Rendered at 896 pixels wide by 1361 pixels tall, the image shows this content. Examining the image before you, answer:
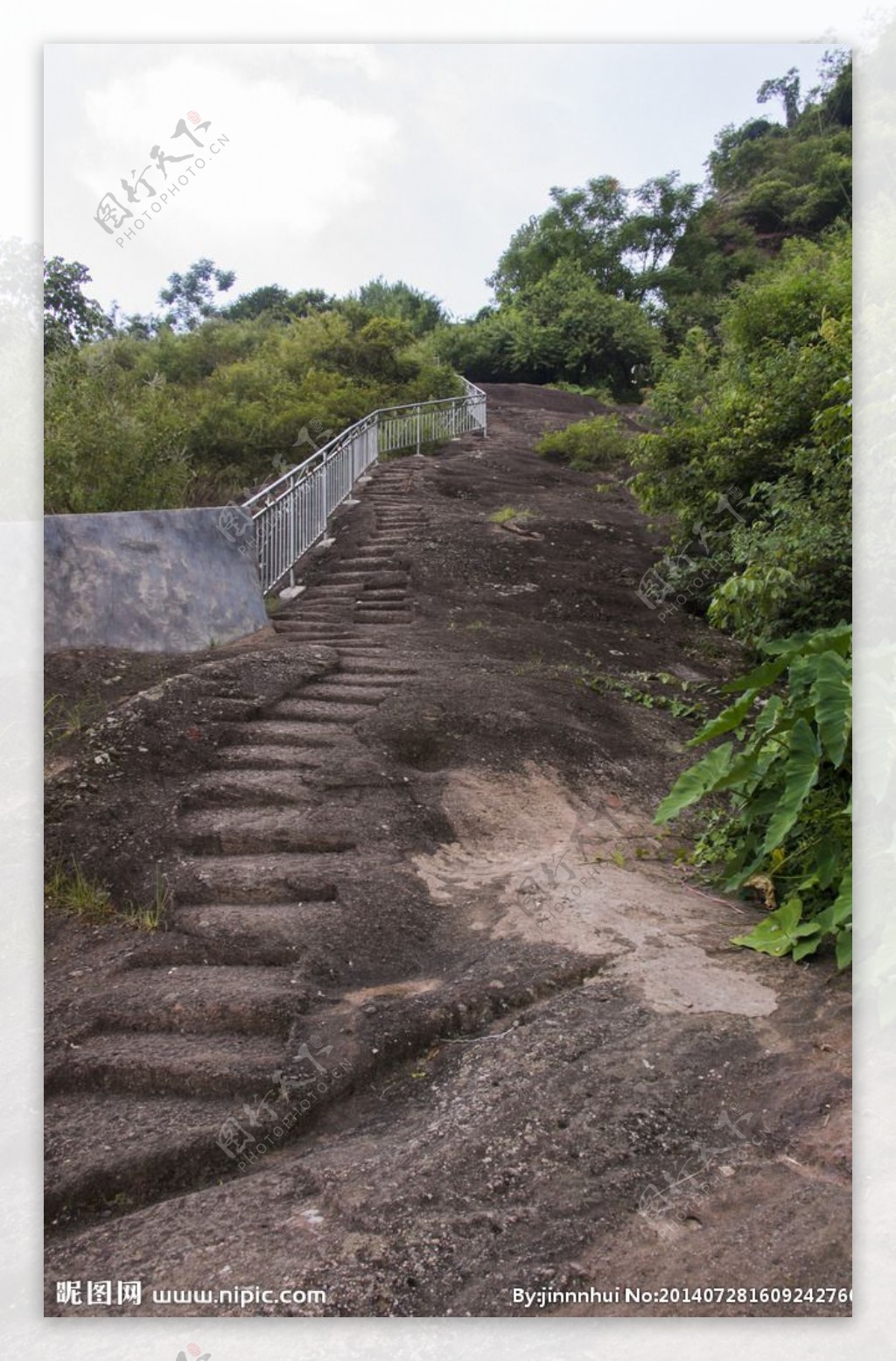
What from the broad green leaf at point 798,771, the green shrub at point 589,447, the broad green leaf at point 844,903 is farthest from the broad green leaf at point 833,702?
the green shrub at point 589,447

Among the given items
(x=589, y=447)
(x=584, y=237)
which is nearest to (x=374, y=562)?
(x=589, y=447)

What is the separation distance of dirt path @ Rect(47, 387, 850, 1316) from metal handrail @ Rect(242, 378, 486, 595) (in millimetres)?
2890

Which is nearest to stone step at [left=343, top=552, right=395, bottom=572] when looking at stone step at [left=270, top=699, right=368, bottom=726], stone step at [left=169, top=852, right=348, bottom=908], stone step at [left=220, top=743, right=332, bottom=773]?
stone step at [left=270, top=699, right=368, bottom=726]

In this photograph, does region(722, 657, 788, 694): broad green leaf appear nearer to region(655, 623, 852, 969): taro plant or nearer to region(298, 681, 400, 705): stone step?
region(655, 623, 852, 969): taro plant

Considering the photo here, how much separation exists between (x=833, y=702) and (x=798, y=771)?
36 cm

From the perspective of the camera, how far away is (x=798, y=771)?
4.47 m

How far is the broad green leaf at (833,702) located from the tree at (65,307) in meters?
6.94

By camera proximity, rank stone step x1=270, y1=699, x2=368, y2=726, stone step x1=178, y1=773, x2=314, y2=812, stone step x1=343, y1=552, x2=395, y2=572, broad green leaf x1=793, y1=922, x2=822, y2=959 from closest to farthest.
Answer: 1. broad green leaf x1=793, y1=922, x2=822, y2=959
2. stone step x1=178, y1=773, x2=314, y2=812
3. stone step x1=270, y1=699, x2=368, y2=726
4. stone step x1=343, y1=552, x2=395, y2=572

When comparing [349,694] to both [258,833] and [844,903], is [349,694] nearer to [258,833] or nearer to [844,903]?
[258,833]

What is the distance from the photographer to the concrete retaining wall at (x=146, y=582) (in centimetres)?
711

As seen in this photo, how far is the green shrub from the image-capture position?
60.3 feet

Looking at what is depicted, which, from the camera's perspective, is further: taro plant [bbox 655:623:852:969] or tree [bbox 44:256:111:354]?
tree [bbox 44:256:111:354]

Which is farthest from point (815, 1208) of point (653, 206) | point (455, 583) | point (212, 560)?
point (653, 206)

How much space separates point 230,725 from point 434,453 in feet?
41.2
